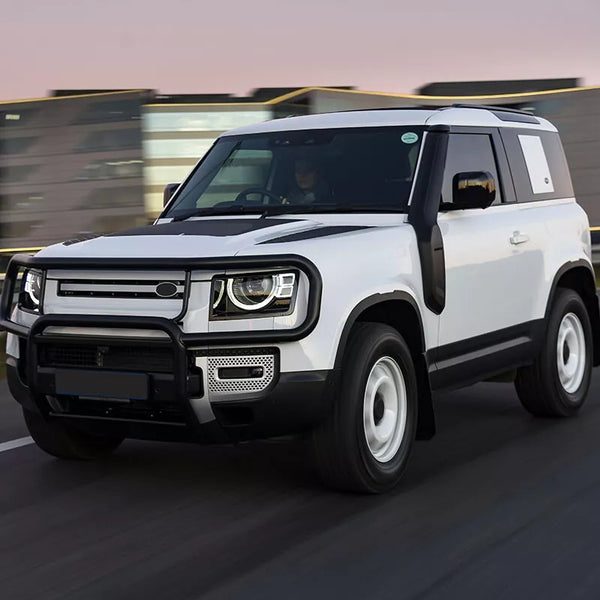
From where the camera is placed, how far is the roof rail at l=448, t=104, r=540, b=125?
7020mm

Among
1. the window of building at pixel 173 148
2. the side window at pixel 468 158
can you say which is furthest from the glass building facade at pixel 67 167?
the side window at pixel 468 158

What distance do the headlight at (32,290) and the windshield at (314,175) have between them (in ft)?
3.97

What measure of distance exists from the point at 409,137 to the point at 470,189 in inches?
18.7

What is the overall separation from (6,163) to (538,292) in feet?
234

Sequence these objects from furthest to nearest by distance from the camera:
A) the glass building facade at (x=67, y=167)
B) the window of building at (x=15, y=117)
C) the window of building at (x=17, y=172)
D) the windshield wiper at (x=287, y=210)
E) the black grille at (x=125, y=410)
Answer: the window of building at (x=17, y=172) < the window of building at (x=15, y=117) < the glass building facade at (x=67, y=167) < the windshield wiper at (x=287, y=210) < the black grille at (x=125, y=410)

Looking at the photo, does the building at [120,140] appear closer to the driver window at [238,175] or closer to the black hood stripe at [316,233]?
the driver window at [238,175]

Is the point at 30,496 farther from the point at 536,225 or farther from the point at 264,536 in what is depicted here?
the point at 536,225

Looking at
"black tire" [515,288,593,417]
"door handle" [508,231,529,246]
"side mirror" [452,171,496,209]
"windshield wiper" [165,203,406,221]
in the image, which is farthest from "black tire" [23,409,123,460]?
"black tire" [515,288,593,417]

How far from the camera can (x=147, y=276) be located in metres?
5.03

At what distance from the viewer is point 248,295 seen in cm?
493

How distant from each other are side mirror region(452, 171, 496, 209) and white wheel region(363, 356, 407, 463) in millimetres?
1055

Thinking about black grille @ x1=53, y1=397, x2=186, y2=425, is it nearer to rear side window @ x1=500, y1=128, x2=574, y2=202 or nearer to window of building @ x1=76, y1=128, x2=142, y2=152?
rear side window @ x1=500, y1=128, x2=574, y2=202

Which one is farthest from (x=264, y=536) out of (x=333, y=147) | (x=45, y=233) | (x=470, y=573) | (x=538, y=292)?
(x=45, y=233)

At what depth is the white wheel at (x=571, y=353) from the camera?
7.41 m
